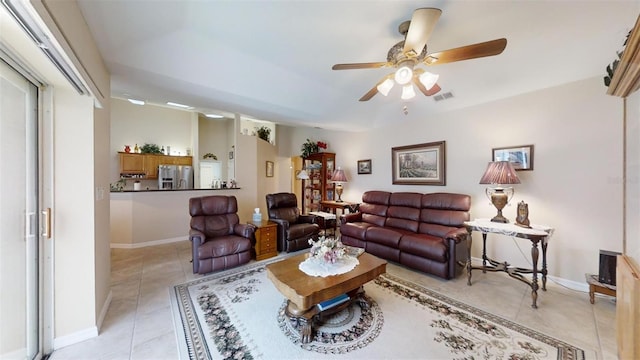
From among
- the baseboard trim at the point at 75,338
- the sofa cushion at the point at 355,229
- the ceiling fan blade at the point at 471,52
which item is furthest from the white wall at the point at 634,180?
the baseboard trim at the point at 75,338

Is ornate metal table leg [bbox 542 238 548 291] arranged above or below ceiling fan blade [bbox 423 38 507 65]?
below

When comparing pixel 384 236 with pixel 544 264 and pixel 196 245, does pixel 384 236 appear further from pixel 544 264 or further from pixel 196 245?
pixel 196 245

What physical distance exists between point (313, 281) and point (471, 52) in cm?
221

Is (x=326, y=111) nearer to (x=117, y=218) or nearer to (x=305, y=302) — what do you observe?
(x=305, y=302)

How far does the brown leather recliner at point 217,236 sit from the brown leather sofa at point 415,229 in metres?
1.73

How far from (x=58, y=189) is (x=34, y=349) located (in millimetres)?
1163


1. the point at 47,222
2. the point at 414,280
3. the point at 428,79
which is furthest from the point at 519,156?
the point at 47,222

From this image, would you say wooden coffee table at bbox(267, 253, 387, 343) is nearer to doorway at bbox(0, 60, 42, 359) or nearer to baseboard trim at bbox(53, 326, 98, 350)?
baseboard trim at bbox(53, 326, 98, 350)

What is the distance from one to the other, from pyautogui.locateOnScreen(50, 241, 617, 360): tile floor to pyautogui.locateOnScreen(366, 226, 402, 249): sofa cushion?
354 millimetres

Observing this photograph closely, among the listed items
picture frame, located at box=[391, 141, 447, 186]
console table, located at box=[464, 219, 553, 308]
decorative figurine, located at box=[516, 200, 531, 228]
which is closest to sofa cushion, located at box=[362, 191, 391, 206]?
picture frame, located at box=[391, 141, 447, 186]

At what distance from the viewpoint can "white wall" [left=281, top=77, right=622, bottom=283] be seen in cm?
249

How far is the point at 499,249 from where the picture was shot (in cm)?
330

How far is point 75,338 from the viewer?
1827 mm

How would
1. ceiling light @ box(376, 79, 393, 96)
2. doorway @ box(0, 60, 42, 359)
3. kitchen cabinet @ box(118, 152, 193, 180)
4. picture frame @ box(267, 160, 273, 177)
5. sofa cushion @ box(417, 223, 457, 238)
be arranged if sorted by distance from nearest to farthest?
doorway @ box(0, 60, 42, 359)
ceiling light @ box(376, 79, 393, 96)
sofa cushion @ box(417, 223, 457, 238)
kitchen cabinet @ box(118, 152, 193, 180)
picture frame @ box(267, 160, 273, 177)
